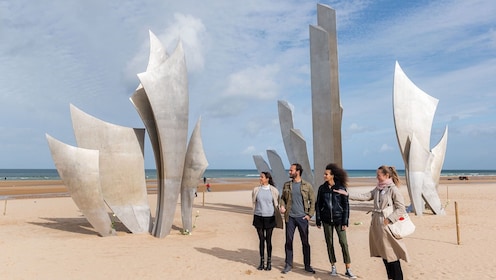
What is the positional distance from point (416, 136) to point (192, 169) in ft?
27.7

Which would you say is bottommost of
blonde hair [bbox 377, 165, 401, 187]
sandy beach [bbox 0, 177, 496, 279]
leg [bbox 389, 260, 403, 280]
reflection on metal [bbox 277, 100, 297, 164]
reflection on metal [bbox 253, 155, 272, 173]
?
sandy beach [bbox 0, 177, 496, 279]

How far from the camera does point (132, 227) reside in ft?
29.5

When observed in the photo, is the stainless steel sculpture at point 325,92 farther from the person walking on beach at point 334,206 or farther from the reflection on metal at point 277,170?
the person walking on beach at point 334,206

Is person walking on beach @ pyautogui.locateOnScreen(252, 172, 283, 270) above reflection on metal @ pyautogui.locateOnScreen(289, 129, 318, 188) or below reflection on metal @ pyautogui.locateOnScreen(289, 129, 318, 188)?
below

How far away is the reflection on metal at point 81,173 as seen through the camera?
8312mm

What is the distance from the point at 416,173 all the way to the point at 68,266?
35.4ft

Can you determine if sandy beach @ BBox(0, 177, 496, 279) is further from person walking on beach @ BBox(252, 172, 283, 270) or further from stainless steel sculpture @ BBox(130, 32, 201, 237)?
stainless steel sculpture @ BBox(130, 32, 201, 237)

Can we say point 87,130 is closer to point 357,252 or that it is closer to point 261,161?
point 357,252

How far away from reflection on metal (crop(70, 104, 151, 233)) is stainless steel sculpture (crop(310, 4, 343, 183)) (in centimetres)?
490

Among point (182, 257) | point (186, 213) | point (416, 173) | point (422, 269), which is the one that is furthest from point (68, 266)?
point (416, 173)

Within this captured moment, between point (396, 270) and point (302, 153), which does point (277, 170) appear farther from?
point (396, 270)

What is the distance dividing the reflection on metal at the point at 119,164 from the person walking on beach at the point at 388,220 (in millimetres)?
6279

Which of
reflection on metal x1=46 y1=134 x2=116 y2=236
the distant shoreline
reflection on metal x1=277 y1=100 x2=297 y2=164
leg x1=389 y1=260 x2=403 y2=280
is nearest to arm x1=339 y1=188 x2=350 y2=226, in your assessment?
leg x1=389 y1=260 x2=403 y2=280

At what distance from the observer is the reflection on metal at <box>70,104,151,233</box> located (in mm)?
8891
